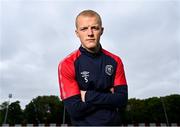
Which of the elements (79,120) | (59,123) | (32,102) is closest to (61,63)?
(79,120)

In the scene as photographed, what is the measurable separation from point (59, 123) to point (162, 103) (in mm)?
33234

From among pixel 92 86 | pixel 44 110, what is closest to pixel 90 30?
pixel 92 86

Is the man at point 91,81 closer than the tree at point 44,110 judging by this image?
Yes

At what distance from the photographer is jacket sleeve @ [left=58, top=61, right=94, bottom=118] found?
3.26 metres

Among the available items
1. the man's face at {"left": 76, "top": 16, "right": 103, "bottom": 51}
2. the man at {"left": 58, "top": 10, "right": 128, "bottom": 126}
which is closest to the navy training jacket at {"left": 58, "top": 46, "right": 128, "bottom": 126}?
the man at {"left": 58, "top": 10, "right": 128, "bottom": 126}

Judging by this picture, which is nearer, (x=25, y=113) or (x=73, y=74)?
(x=73, y=74)

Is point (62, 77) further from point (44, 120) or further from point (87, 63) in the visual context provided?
point (44, 120)

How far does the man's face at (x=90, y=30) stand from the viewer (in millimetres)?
3408

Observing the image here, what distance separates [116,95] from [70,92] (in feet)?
1.58

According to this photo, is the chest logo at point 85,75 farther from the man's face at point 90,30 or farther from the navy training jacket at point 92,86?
the man's face at point 90,30

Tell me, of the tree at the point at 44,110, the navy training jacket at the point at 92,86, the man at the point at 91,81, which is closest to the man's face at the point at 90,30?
the man at the point at 91,81

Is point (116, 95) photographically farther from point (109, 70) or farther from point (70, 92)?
point (70, 92)

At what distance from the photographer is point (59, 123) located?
282ft

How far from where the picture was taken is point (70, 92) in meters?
3.34
